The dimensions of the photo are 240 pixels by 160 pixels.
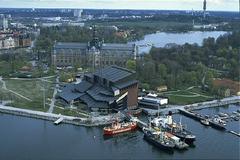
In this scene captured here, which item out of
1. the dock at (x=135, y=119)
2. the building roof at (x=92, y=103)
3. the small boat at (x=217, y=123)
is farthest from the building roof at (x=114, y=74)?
the small boat at (x=217, y=123)

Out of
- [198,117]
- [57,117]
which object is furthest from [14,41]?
[198,117]

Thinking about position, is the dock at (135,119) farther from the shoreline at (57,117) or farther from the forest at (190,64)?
the forest at (190,64)

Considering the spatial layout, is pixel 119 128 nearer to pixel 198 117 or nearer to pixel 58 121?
pixel 58 121

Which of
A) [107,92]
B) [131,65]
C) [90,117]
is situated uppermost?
[131,65]

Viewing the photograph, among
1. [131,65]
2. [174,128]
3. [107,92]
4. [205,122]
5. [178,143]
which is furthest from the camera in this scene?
[131,65]

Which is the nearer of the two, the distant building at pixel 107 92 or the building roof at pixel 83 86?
the distant building at pixel 107 92

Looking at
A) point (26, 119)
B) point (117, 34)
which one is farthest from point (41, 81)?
point (117, 34)
